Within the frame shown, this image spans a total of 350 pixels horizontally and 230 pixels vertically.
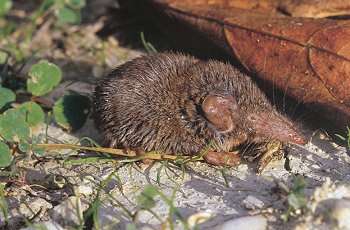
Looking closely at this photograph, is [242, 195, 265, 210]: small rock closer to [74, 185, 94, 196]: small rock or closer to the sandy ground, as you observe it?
the sandy ground

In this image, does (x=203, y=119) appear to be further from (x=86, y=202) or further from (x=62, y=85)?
(x=62, y=85)

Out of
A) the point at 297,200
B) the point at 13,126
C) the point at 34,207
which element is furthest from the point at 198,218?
the point at 13,126

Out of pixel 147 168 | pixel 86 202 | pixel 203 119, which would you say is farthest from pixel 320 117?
pixel 86 202

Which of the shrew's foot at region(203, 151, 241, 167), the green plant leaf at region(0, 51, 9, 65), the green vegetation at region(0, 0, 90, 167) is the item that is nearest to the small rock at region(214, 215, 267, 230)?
the shrew's foot at region(203, 151, 241, 167)

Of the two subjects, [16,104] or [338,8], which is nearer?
[338,8]

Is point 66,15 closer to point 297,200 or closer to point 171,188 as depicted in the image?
point 171,188

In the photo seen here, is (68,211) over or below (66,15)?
below

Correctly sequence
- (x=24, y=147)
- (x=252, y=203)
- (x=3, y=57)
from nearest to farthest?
(x=252, y=203) → (x=24, y=147) → (x=3, y=57)

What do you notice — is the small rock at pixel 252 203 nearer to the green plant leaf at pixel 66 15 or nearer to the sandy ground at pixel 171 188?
the sandy ground at pixel 171 188
